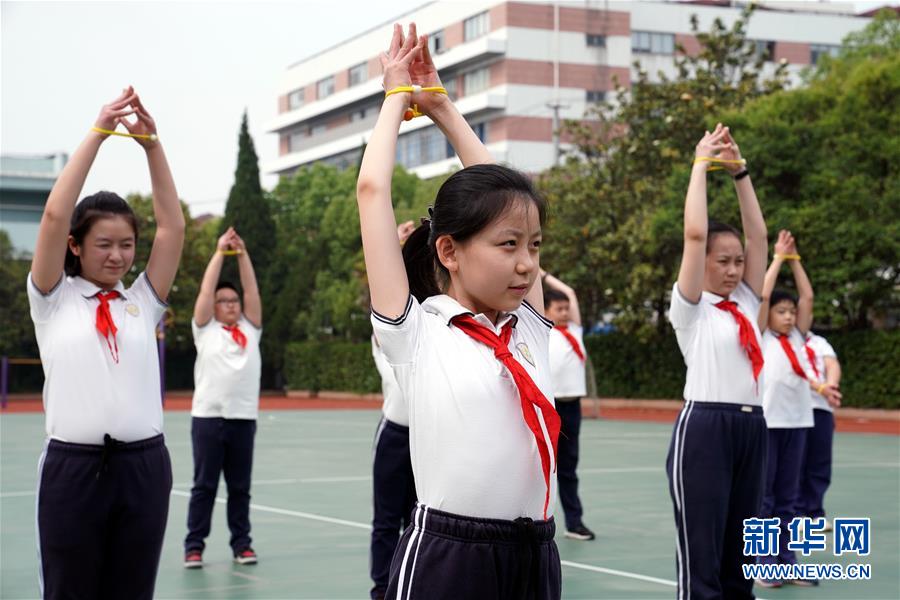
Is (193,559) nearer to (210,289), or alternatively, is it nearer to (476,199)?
(210,289)

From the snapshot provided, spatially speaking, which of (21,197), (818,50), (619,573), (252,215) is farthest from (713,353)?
(818,50)

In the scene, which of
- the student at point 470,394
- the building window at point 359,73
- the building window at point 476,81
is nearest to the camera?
the student at point 470,394

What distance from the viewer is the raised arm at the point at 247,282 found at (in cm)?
698

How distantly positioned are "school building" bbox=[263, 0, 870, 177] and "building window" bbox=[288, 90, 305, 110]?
417 inches

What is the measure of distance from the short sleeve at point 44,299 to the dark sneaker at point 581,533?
510 centimetres

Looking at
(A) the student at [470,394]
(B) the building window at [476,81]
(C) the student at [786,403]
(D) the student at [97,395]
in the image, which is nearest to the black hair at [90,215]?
(D) the student at [97,395]

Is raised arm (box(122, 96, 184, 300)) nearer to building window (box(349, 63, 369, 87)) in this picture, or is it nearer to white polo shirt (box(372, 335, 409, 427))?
white polo shirt (box(372, 335, 409, 427))

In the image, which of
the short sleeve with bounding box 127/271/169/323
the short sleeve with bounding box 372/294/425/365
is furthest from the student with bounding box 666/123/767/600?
the short sleeve with bounding box 372/294/425/365

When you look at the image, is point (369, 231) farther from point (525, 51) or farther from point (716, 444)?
point (525, 51)

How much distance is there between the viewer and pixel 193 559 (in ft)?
23.8

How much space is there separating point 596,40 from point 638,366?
26.2m

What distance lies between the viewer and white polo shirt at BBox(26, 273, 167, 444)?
12.6 ft

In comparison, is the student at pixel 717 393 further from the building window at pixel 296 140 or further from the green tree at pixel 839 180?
the building window at pixel 296 140

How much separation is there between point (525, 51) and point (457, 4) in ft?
15.0
